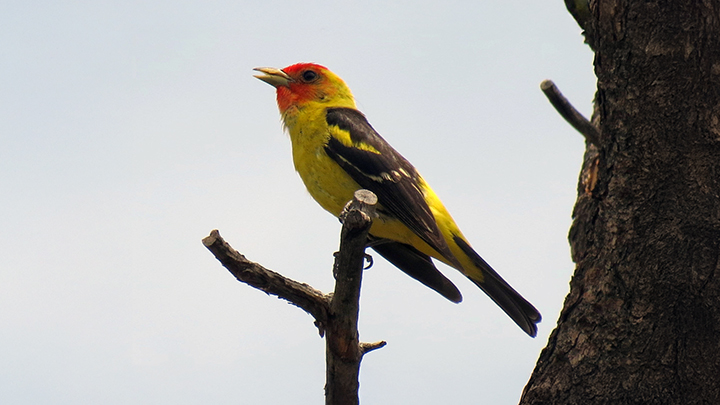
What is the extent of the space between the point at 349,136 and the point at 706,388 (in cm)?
292

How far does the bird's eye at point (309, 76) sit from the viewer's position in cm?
636

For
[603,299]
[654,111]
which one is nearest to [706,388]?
[603,299]

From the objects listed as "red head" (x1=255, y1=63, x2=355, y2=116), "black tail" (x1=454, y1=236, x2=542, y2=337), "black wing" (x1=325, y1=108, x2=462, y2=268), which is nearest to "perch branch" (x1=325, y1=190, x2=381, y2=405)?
"black wing" (x1=325, y1=108, x2=462, y2=268)

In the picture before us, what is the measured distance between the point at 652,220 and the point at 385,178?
2.11 m

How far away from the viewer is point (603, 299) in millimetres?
3920

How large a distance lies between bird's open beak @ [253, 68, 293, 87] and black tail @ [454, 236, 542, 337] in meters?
2.02

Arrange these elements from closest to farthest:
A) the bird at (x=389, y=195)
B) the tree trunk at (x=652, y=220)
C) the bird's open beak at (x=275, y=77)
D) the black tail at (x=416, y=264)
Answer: the tree trunk at (x=652, y=220) < the bird at (x=389, y=195) < the black tail at (x=416, y=264) < the bird's open beak at (x=275, y=77)

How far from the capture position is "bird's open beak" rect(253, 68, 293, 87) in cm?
636

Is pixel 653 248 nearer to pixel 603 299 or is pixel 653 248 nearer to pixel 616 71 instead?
pixel 603 299

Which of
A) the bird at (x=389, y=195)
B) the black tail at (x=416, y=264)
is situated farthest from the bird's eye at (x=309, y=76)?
the black tail at (x=416, y=264)

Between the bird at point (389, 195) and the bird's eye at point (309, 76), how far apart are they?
0.33 m

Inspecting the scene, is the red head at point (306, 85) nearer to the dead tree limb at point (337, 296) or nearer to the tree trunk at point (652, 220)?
the dead tree limb at point (337, 296)

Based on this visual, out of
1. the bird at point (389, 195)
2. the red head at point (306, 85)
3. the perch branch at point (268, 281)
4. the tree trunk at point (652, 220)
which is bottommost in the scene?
the tree trunk at point (652, 220)

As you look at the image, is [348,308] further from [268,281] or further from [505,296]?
[505,296]
